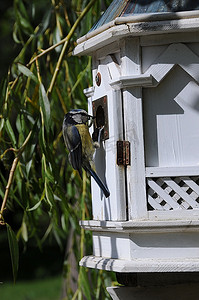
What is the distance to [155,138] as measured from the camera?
2.72 metres

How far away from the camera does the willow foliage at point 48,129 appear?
3365mm

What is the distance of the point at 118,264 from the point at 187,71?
0.80 m

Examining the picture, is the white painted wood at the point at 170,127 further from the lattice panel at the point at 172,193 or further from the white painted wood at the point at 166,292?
the white painted wood at the point at 166,292

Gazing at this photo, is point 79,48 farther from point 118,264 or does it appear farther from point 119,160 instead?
point 118,264

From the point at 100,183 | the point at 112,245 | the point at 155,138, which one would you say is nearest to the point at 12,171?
Answer: the point at 100,183

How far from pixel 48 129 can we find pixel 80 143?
0.38 metres

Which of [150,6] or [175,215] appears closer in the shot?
[175,215]

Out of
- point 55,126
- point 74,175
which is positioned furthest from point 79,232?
point 55,126

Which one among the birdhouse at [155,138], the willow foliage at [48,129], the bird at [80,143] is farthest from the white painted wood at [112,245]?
the willow foliage at [48,129]

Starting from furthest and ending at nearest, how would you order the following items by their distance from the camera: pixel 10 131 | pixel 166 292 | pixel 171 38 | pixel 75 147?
1. pixel 10 131
2. pixel 75 147
3. pixel 166 292
4. pixel 171 38

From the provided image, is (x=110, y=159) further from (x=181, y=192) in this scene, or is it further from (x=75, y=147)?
(x=181, y=192)

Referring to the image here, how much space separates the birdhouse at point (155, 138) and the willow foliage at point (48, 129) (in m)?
0.54

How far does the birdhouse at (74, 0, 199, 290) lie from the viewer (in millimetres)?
2641

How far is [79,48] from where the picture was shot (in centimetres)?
307
